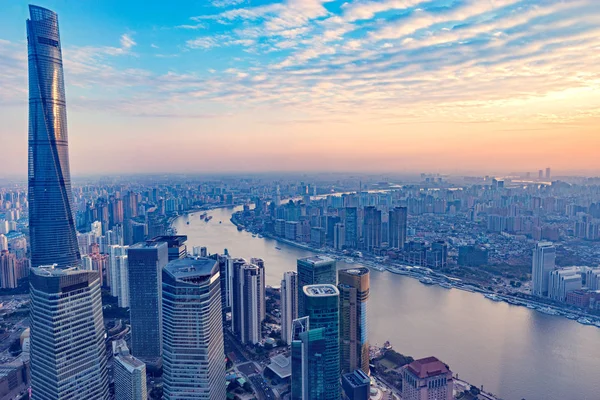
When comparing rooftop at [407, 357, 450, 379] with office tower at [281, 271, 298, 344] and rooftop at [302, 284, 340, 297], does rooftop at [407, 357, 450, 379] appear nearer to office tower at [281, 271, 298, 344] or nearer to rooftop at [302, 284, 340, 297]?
rooftop at [302, 284, 340, 297]

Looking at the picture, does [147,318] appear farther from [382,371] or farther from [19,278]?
[19,278]

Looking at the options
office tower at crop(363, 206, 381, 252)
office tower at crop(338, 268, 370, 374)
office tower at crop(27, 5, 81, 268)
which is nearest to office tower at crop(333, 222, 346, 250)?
office tower at crop(363, 206, 381, 252)

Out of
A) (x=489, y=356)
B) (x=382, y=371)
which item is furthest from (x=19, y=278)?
(x=489, y=356)

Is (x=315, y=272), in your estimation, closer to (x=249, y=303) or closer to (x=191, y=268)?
(x=249, y=303)

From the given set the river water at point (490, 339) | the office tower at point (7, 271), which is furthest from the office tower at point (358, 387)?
the office tower at point (7, 271)

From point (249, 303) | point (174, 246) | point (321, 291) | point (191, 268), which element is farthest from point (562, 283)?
point (191, 268)
